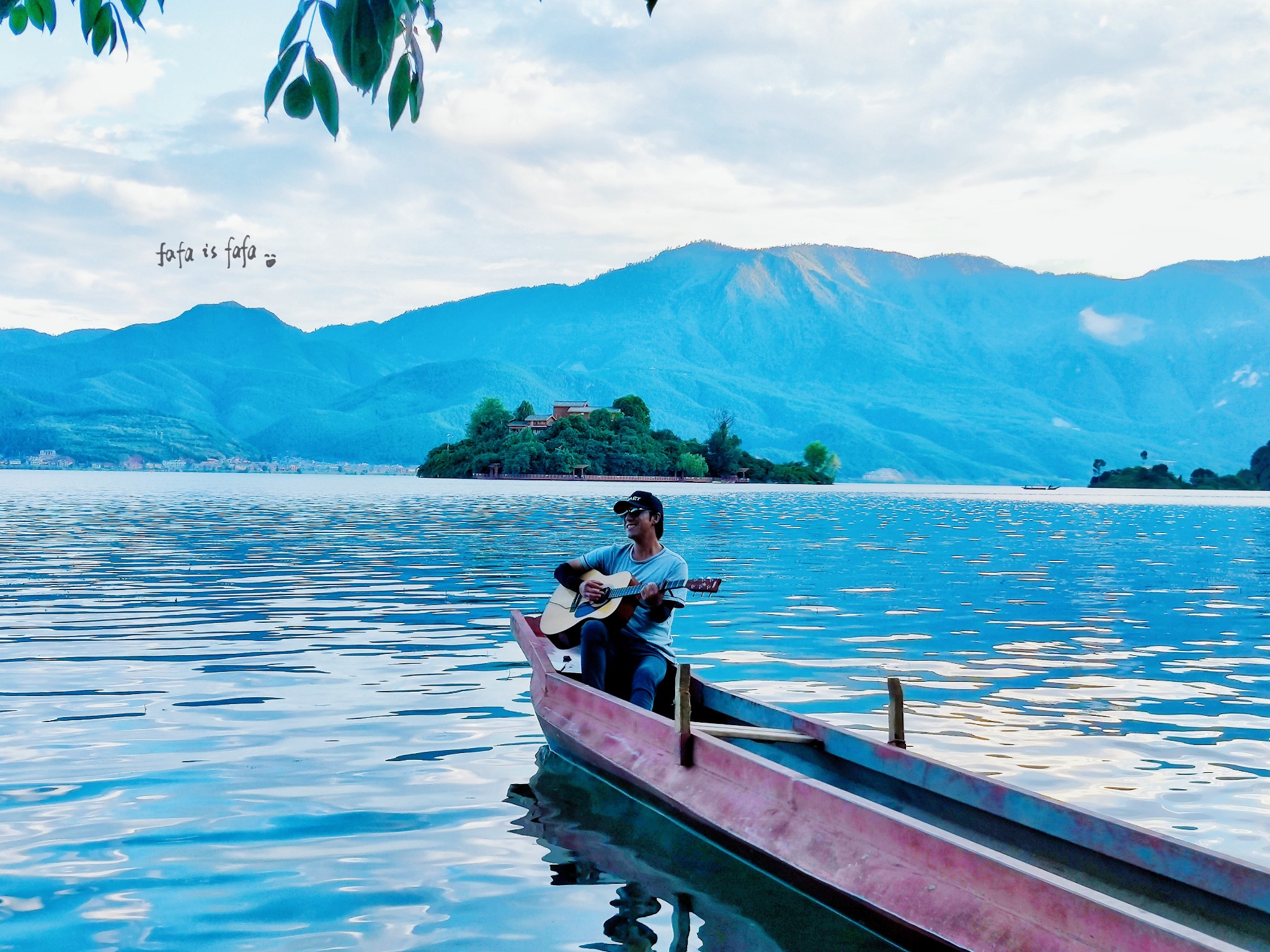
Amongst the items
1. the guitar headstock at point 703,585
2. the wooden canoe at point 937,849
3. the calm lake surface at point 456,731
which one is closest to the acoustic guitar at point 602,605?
the guitar headstock at point 703,585

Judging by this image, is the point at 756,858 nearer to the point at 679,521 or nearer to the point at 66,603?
the point at 66,603

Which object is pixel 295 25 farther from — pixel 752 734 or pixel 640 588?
pixel 640 588

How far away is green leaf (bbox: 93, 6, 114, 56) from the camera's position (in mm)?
3992

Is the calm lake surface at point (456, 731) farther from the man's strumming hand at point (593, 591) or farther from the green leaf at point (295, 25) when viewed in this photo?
the green leaf at point (295, 25)

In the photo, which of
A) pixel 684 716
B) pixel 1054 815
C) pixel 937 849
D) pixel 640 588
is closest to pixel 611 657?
pixel 640 588

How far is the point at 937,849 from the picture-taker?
19.0 ft

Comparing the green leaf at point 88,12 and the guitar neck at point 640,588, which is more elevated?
the green leaf at point 88,12

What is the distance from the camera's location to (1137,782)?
1002 centimetres

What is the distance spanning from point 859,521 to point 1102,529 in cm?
1213

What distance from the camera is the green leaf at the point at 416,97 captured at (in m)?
3.77

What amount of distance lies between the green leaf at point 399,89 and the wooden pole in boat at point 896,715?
19.8 feet

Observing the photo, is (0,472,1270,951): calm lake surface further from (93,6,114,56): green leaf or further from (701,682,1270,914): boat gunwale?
(93,6,114,56): green leaf

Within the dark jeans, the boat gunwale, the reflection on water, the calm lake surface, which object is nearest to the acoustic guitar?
the dark jeans

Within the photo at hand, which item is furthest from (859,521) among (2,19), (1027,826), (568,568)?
(2,19)
